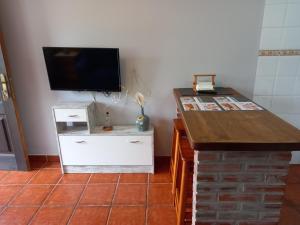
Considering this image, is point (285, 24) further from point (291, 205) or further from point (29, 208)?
point (29, 208)

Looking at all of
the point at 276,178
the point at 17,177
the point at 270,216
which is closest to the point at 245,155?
the point at 276,178

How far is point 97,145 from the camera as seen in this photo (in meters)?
2.33

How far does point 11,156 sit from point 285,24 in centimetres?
326

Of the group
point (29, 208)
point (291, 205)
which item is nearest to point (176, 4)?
point (291, 205)

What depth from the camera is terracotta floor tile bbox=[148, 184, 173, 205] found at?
6.61 ft

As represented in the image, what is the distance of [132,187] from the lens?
2.21 metres

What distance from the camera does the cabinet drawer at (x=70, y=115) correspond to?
7.36 ft

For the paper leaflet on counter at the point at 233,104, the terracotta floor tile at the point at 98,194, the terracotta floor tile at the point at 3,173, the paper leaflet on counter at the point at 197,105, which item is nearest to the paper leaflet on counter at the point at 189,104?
the paper leaflet on counter at the point at 197,105

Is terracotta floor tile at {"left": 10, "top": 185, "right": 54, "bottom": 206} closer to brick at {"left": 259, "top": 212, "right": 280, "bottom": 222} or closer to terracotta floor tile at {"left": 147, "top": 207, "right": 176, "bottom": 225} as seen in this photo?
terracotta floor tile at {"left": 147, "top": 207, "right": 176, "bottom": 225}

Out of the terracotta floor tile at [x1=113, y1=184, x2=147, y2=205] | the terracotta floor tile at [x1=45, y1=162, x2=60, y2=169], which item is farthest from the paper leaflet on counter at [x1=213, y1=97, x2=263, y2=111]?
the terracotta floor tile at [x1=45, y1=162, x2=60, y2=169]

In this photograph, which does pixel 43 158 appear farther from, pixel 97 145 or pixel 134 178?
pixel 134 178

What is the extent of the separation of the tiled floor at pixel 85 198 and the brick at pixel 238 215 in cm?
62

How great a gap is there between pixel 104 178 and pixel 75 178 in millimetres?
325

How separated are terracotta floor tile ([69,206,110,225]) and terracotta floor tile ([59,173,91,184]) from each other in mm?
413
